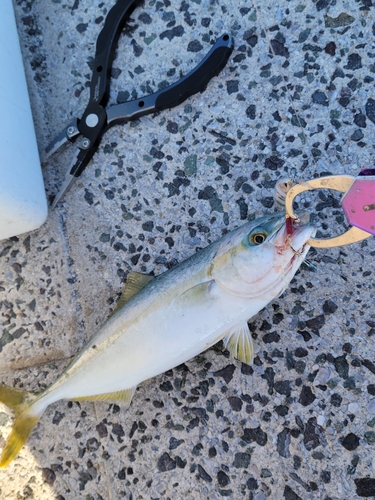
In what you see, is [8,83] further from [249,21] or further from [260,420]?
[260,420]

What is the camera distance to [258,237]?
4.10 feet

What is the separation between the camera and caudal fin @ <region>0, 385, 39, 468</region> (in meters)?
1.50

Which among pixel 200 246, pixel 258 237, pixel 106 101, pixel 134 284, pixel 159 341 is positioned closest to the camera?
pixel 258 237

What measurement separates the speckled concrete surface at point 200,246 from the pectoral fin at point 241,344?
0.34 feet

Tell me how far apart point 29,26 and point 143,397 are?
1.48 metres

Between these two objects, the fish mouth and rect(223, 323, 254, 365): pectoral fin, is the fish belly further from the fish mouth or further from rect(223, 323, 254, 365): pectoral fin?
the fish mouth

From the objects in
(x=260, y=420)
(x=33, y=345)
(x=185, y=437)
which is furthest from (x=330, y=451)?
(x=33, y=345)

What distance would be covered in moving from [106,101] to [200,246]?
0.64m

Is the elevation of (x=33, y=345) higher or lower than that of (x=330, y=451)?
higher

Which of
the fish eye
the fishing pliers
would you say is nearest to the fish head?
the fish eye

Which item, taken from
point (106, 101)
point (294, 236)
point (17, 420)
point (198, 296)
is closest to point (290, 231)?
point (294, 236)

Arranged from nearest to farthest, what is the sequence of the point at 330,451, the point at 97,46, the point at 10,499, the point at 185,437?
1. the point at 330,451
2. the point at 185,437
3. the point at 10,499
4. the point at 97,46

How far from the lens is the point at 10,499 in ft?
5.34

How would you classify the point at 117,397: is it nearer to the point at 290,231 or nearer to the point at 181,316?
the point at 181,316
